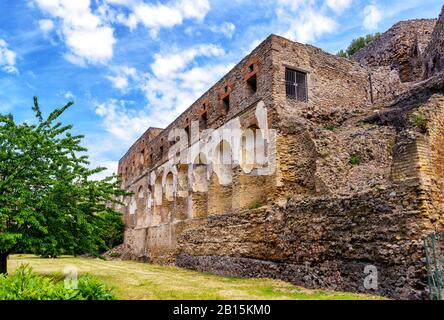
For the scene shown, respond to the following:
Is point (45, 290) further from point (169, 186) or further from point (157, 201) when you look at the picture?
point (157, 201)

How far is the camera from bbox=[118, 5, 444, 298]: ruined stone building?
8.26 m

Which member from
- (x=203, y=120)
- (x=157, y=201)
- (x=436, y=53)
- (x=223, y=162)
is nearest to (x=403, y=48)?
(x=436, y=53)

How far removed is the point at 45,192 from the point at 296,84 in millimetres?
10459

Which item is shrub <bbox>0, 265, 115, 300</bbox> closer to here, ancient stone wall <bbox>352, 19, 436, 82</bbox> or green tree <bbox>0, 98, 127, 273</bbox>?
green tree <bbox>0, 98, 127, 273</bbox>

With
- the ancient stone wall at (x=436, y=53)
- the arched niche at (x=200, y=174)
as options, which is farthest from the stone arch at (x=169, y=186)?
the ancient stone wall at (x=436, y=53)

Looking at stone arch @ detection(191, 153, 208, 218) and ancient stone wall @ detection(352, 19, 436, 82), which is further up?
ancient stone wall @ detection(352, 19, 436, 82)

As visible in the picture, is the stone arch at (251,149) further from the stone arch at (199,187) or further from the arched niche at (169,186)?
the arched niche at (169,186)

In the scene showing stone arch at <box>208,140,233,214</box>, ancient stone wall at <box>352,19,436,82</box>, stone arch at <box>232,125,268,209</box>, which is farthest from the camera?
ancient stone wall at <box>352,19,436,82</box>

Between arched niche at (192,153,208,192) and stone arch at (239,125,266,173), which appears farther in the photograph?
arched niche at (192,153,208,192)

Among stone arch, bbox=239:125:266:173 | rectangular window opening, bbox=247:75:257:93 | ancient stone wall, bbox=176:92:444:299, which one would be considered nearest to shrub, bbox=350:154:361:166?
ancient stone wall, bbox=176:92:444:299

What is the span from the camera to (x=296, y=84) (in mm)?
16672

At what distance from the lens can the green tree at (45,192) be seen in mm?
10281

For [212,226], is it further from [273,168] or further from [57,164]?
[57,164]

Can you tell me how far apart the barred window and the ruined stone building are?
→ 0.18 feet
